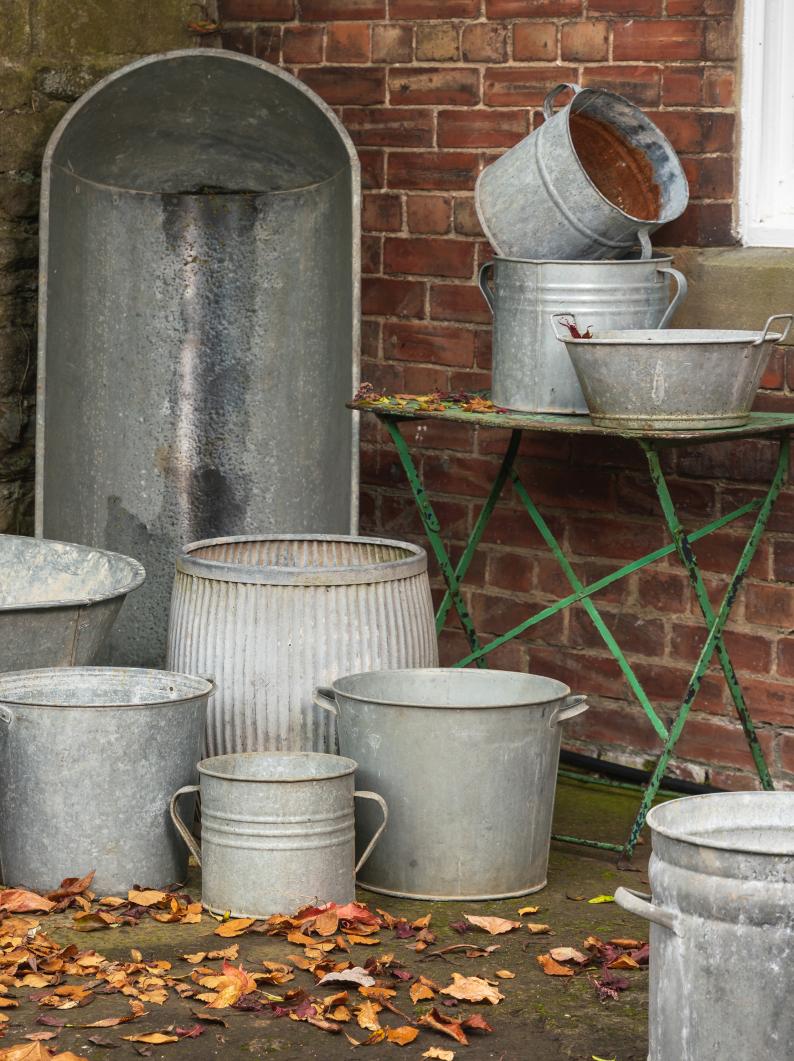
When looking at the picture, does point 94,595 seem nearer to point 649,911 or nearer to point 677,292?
point 677,292

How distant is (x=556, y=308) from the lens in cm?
429

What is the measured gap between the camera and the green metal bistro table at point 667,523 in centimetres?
407

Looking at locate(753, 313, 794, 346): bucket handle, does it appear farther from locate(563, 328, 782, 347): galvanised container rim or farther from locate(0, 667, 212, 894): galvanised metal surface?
locate(0, 667, 212, 894): galvanised metal surface

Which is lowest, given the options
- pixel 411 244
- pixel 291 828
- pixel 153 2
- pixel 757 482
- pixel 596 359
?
pixel 291 828

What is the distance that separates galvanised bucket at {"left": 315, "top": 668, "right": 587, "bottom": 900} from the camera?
3.92m

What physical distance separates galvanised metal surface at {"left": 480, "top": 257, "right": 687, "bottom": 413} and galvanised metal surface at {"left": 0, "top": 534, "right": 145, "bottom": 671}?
106cm

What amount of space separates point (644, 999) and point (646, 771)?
1.52 m

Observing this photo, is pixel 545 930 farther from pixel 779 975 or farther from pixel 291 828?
pixel 779 975

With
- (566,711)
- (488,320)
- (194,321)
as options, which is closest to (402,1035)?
(566,711)

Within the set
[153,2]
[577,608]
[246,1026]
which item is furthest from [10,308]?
[246,1026]

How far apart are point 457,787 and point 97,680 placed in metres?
0.91

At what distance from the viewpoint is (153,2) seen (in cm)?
551

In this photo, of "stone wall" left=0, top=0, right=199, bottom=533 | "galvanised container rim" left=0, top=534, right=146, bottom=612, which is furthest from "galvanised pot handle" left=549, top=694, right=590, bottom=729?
"stone wall" left=0, top=0, right=199, bottom=533

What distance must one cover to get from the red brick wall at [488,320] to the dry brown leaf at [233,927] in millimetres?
1558
